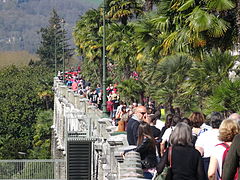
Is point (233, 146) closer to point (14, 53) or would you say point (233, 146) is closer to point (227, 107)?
point (227, 107)

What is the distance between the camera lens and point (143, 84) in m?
33.4

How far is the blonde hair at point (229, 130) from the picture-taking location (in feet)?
26.2

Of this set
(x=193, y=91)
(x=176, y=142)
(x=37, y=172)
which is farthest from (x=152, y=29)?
(x=37, y=172)

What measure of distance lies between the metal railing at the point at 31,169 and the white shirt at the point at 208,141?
38594 mm

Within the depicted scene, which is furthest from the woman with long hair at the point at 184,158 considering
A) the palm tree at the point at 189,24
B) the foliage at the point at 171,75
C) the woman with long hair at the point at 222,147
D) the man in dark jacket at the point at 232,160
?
the foliage at the point at 171,75

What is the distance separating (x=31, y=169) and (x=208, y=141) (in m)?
45.0

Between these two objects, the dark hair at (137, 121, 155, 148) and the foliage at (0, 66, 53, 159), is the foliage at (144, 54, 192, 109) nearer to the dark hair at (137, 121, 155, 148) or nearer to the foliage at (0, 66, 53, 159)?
the dark hair at (137, 121, 155, 148)

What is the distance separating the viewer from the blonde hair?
7977 millimetres

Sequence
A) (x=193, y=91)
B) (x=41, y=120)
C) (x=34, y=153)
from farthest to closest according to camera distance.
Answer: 1. (x=41, y=120)
2. (x=34, y=153)
3. (x=193, y=91)

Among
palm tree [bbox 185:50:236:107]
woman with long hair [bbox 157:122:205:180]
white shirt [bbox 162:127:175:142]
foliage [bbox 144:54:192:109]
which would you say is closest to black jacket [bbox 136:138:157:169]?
white shirt [bbox 162:127:175:142]

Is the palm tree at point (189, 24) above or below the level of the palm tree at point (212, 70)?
above

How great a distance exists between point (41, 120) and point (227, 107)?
6650cm

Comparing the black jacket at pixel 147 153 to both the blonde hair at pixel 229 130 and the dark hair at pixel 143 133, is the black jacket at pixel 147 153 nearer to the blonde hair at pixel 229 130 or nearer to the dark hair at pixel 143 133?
the dark hair at pixel 143 133

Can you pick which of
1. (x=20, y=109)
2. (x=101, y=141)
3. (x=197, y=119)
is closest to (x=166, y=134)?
(x=197, y=119)
